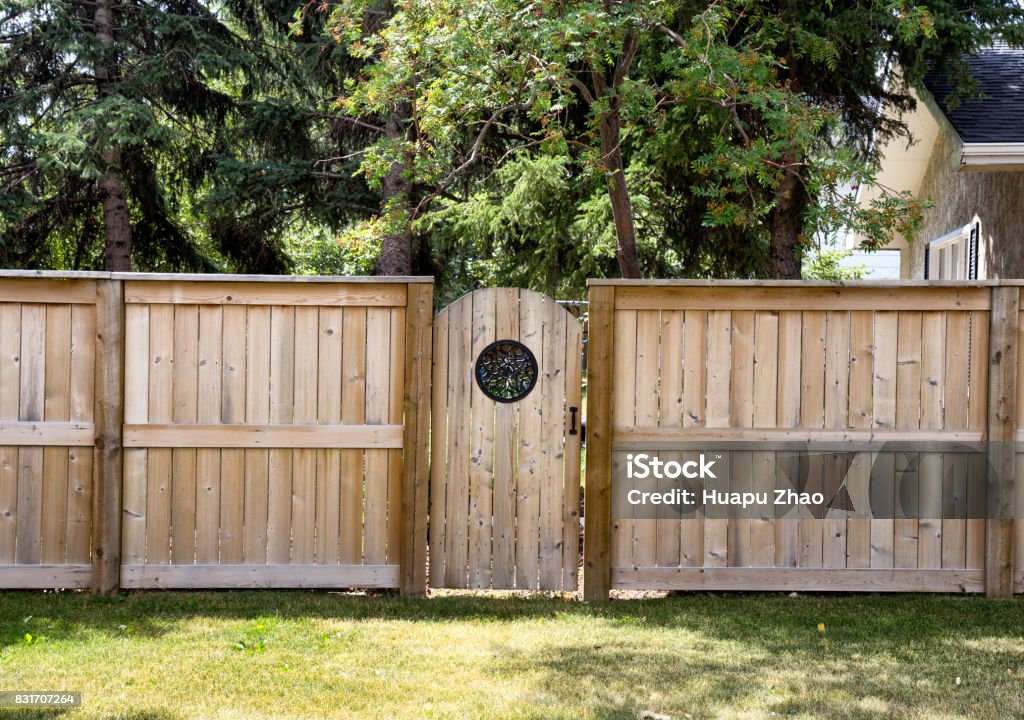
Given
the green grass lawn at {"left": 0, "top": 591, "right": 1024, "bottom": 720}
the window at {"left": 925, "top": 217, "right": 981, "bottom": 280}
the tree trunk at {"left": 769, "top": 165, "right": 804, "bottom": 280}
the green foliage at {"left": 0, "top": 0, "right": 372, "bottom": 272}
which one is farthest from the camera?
the green foliage at {"left": 0, "top": 0, "right": 372, "bottom": 272}

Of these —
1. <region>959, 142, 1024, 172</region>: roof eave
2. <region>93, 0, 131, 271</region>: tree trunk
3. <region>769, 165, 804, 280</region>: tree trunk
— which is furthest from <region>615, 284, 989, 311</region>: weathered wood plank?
<region>93, 0, 131, 271</region>: tree trunk

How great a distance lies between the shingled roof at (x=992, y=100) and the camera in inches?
309

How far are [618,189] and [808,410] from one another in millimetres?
2267

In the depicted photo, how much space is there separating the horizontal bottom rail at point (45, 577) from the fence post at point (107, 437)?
0.08 m

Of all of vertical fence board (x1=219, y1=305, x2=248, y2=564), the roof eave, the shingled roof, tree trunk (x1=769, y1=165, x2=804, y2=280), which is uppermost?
the shingled roof

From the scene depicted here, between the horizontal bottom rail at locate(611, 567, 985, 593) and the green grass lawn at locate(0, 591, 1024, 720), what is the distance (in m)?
0.08

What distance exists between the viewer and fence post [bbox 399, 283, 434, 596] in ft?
17.5

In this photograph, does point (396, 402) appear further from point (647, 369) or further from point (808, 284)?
point (808, 284)

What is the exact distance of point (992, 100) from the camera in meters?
8.83

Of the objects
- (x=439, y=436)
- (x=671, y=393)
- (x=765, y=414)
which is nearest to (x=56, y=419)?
(x=439, y=436)

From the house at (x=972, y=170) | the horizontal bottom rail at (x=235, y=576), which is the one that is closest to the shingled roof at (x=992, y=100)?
the house at (x=972, y=170)

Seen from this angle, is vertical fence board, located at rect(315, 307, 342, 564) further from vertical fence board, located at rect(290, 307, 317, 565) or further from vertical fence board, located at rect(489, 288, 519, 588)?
vertical fence board, located at rect(489, 288, 519, 588)

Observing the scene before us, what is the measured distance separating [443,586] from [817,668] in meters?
2.09

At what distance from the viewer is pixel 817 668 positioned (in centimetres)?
419
